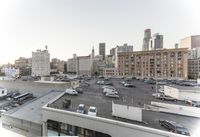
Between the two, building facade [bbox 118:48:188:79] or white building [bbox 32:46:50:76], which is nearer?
building facade [bbox 118:48:188:79]

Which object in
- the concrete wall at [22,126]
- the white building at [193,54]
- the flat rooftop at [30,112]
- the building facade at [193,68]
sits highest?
the white building at [193,54]

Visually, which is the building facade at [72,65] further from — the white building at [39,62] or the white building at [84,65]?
the white building at [39,62]

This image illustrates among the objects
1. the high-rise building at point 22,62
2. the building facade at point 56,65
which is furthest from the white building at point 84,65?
the high-rise building at point 22,62

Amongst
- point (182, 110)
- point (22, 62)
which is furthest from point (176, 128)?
point (22, 62)

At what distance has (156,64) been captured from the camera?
1662cm

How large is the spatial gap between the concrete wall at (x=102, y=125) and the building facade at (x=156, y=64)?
14310 millimetres

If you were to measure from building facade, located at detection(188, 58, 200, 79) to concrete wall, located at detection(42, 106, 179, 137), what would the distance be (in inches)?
655

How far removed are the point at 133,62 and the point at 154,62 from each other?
2605 millimetres

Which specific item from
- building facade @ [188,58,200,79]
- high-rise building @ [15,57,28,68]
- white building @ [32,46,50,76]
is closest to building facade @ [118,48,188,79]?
building facade @ [188,58,200,79]

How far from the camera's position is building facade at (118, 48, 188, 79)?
15.5 meters

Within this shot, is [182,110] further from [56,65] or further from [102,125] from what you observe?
[56,65]

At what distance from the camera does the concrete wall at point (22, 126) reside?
3439 mm

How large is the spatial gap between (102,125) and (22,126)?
2615mm

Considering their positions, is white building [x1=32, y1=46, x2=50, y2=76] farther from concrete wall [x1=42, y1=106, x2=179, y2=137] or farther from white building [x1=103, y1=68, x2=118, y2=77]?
concrete wall [x1=42, y1=106, x2=179, y2=137]
